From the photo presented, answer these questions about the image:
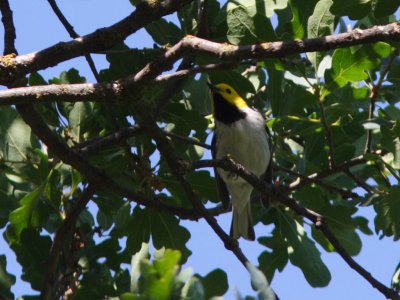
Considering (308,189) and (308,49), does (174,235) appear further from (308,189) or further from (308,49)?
(308,49)

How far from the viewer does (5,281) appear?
13.7 feet

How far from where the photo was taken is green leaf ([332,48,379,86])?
3699mm

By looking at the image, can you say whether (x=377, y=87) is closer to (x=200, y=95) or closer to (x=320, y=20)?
(x=320, y=20)

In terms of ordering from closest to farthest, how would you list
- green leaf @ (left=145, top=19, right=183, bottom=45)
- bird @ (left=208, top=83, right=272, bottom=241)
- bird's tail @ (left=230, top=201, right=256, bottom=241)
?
green leaf @ (left=145, top=19, right=183, bottom=45), bird's tail @ (left=230, top=201, right=256, bottom=241), bird @ (left=208, top=83, right=272, bottom=241)

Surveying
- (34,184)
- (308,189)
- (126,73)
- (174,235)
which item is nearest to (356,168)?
(308,189)

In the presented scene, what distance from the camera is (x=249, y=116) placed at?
5945mm

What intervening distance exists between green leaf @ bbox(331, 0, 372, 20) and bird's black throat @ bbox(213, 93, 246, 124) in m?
2.73

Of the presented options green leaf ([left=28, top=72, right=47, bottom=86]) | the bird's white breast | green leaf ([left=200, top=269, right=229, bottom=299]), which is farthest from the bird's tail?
green leaf ([left=200, top=269, right=229, bottom=299])

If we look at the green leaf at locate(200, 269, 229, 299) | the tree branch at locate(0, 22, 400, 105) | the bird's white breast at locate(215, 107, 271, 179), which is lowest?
the green leaf at locate(200, 269, 229, 299)

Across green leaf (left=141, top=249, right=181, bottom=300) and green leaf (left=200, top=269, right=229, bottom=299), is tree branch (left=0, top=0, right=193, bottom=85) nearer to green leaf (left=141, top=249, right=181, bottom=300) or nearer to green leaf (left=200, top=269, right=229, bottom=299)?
green leaf (left=200, top=269, right=229, bottom=299)

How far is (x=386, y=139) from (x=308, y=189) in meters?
0.56

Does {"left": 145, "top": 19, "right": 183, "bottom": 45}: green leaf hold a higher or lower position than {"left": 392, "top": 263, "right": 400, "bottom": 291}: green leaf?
higher

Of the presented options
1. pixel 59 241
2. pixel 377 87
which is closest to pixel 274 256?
pixel 377 87

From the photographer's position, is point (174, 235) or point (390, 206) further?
point (174, 235)
